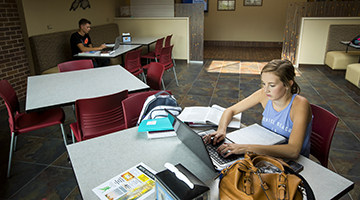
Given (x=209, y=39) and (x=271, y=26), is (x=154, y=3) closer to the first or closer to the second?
(x=209, y=39)

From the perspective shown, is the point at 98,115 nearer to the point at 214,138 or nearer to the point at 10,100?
the point at 10,100

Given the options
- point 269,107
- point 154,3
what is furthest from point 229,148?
point 154,3

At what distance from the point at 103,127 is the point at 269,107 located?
54.5 inches

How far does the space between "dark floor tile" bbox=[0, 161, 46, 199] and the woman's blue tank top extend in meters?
2.20

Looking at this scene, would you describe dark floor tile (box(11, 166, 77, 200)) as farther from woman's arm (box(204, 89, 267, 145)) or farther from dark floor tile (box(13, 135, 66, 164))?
woman's arm (box(204, 89, 267, 145))

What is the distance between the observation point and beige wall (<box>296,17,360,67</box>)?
5965mm

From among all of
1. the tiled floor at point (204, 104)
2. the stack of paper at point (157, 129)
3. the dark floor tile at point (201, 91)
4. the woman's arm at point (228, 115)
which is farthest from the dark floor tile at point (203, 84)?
the stack of paper at point (157, 129)

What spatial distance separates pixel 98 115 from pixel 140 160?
0.95 meters

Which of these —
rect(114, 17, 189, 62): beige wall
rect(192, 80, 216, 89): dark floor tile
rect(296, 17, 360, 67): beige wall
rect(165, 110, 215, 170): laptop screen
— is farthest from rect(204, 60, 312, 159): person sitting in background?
rect(114, 17, 189, 62): beige wall

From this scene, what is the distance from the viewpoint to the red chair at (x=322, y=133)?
5.22 feet

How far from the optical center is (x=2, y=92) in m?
2.22

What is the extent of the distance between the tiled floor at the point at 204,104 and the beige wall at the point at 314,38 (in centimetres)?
35

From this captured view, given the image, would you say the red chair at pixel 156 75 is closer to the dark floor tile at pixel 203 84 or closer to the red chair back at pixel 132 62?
the red chair back at pixel 132 62

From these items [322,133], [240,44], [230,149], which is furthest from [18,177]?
[240,44]
